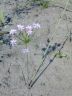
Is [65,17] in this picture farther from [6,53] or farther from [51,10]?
[6,53]

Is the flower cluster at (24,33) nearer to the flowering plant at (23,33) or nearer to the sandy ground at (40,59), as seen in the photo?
the flowering plant at (23,33)

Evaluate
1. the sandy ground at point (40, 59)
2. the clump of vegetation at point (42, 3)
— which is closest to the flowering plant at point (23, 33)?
the sandy ground at point (40, 59)

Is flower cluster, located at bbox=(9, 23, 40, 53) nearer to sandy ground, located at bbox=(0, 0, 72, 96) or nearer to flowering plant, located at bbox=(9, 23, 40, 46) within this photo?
flowering plant, located at bbox=(9, 23, 40, 46)

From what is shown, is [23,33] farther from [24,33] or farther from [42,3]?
[42,3]

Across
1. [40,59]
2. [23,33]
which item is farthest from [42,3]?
[40,59]

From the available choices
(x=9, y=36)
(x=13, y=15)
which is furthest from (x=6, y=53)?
(x=13, y=15)

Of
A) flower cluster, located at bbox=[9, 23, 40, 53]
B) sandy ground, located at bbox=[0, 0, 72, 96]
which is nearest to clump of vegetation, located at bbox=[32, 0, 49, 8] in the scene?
sandy ground, located at bbox=[0, 0, 72, 96]

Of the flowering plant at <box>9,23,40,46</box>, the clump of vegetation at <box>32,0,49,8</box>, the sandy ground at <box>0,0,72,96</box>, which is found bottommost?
the sandy ground at <box>0,0,72,96</box>

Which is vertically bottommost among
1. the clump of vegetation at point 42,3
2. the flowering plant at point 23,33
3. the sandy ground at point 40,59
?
the sandy ground at point 40,59

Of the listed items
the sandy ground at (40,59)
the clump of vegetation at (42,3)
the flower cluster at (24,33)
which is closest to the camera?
the sandy ground at (40,59)
